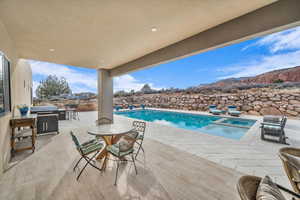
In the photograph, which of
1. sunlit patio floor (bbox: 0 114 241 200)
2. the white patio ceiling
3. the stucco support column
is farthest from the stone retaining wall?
the white patio ceiling

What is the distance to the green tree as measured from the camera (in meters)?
13.6

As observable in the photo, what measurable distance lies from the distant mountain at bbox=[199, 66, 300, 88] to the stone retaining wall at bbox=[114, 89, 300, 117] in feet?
3.91

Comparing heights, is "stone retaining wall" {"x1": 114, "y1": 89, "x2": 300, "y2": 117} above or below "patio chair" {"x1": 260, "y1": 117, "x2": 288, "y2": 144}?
above

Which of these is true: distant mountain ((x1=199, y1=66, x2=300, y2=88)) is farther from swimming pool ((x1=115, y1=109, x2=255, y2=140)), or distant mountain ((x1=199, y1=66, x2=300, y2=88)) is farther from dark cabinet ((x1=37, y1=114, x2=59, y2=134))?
dark cabinet ((x1=37, y1=114, x2=59, y2=134))

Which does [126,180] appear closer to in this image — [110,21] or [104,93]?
[110,21]

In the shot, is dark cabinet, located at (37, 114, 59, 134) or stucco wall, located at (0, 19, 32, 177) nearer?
stucco wall, located at (0, 19, 32, 177)

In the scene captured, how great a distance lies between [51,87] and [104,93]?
1254 centimetres

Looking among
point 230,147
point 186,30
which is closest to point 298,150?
point 230,147

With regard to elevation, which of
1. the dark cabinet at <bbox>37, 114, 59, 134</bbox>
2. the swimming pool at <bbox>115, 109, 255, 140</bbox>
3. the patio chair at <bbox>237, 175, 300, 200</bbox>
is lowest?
the swimming pool at <bbox>115, 109, 255, 140</bbox>

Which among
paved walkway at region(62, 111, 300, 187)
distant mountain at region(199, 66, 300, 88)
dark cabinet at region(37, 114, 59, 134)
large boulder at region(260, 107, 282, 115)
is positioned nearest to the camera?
paved walkway at region(62, 111, 300, 187)

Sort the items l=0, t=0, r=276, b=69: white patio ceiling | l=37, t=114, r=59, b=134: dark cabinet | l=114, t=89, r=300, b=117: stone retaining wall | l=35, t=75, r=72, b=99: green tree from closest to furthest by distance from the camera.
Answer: l=0, t=0, r=276, b=69: white patio ceiling < l=37, t=114, r=59, b=134: dark cabinet < l=114, t=89, r=300, b=117: stone retaining wall < l=35, t=75, r=72, b=99: green tree

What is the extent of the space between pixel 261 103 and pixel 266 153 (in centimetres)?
725

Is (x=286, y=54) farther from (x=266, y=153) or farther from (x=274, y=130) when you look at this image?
(x=266, y=153)

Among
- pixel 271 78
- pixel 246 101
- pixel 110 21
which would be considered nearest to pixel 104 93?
pixel 110 21
